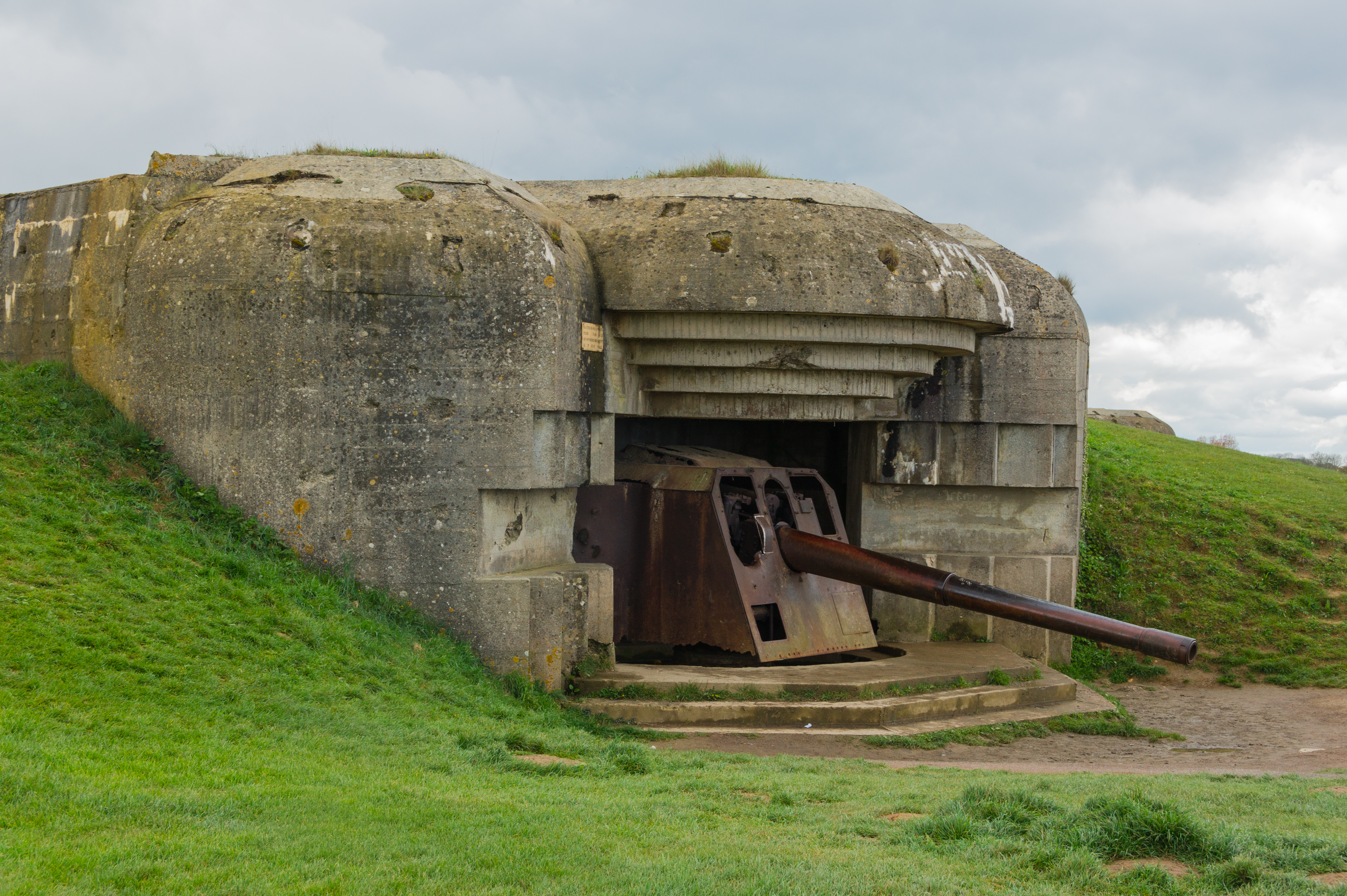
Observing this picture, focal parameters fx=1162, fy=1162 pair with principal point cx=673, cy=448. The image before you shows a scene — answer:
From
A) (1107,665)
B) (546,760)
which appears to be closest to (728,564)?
(546,760)

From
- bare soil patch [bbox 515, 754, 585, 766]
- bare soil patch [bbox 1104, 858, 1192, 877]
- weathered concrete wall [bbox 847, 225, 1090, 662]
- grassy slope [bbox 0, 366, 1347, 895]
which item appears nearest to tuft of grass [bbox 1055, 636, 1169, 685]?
weathered concrete wall [bbox 847, 225, 1090, 662]

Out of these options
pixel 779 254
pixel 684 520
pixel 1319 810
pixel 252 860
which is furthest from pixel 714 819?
pixel 779 254

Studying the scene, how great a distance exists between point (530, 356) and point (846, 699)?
3248 mm

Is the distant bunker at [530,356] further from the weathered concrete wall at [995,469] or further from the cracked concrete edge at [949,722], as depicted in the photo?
the cracked concrete edge at [949,722]

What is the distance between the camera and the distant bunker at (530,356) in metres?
7.71

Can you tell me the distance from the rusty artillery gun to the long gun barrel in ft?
0.04

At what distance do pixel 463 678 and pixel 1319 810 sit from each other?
184 inches

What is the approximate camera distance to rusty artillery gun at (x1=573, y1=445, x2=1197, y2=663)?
8.73 meters

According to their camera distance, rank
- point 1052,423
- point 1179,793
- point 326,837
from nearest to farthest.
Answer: point 326,837 < point 1179,793 < point 1052,423

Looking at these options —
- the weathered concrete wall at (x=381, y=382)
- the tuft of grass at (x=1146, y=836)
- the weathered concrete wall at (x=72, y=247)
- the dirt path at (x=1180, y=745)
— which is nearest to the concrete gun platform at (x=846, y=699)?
the dirt path at (x=1180, y=745)

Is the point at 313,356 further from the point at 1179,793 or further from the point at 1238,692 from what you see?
the point at 1238,692

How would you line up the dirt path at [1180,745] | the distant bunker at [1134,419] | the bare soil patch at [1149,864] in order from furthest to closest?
1. the distant bunker at [1134,419]
2. the dirt path at [1180,745]
3. the bare soil patch at [1149,864]

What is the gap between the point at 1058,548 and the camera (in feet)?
35.4

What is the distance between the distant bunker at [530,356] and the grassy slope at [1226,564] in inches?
77.6
